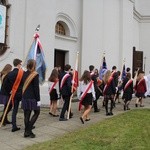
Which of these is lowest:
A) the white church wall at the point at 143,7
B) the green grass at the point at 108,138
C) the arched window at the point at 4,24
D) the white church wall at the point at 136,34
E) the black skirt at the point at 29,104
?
the green grass at the point at 108,138

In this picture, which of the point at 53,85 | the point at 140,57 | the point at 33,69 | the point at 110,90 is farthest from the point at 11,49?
the point at 140,57

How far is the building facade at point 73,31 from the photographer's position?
50.2 ft

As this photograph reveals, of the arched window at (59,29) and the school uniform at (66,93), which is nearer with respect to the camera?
the school uniform at (66,93)

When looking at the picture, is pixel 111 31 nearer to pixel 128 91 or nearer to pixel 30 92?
pixel 128 91

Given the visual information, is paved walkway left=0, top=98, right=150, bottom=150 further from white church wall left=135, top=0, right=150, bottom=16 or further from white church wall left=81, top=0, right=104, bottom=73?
white church wall left=135, top=0, right=150, bottom=16

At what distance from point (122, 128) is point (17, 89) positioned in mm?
3118

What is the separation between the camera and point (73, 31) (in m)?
19.9

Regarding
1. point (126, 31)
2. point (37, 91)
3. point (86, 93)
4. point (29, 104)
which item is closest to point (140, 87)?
point (86, 93)

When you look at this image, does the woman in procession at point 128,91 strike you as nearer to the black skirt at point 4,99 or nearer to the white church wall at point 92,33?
the white church wall at point 92,33

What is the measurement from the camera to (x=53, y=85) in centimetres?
1291

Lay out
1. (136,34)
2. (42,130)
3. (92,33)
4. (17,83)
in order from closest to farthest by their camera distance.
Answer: (17,83), (42,130), (92,33), (136,34)

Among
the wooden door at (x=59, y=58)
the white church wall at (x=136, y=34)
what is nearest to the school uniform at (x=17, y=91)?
the wooden door at (x=59, y=58)

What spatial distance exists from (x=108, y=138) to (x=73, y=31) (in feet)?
37.0

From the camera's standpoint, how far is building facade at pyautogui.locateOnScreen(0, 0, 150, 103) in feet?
50.2
